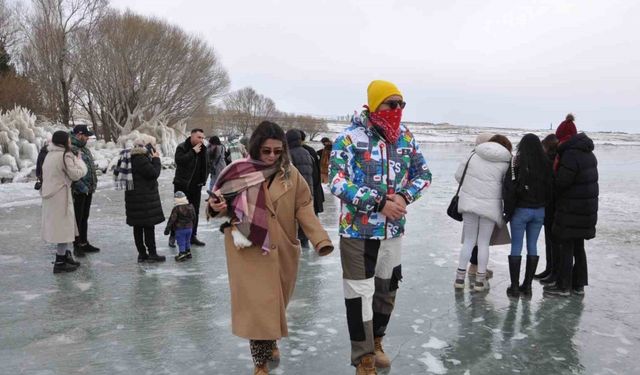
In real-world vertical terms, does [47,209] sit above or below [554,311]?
above

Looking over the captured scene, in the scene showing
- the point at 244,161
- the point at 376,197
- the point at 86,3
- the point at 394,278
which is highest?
the point at 86,3

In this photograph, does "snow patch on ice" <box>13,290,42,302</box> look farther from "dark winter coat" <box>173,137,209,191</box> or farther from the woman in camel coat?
the woman in camel coat

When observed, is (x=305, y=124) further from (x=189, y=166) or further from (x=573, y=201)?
(x=573, y=201)

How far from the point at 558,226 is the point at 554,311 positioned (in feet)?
3.02

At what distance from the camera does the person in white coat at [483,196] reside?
5121 millimetres

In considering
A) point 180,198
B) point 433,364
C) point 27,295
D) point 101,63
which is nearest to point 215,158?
point 180,198

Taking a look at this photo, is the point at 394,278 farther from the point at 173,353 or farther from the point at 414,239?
the point at 414,239

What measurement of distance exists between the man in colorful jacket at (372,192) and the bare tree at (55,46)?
34503 millimetres

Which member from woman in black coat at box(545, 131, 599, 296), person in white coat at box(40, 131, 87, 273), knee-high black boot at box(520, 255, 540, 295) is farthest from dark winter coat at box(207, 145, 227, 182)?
woman in black coat at box(545, 131, 599, 296)

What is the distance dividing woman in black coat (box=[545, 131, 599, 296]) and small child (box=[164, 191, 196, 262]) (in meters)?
4.42

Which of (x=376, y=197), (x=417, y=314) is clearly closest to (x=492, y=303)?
(x=417, y=314)

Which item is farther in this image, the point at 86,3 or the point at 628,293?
the point at 86,3

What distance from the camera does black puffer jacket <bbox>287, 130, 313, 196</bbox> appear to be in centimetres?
681

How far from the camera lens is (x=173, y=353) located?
3768mm
